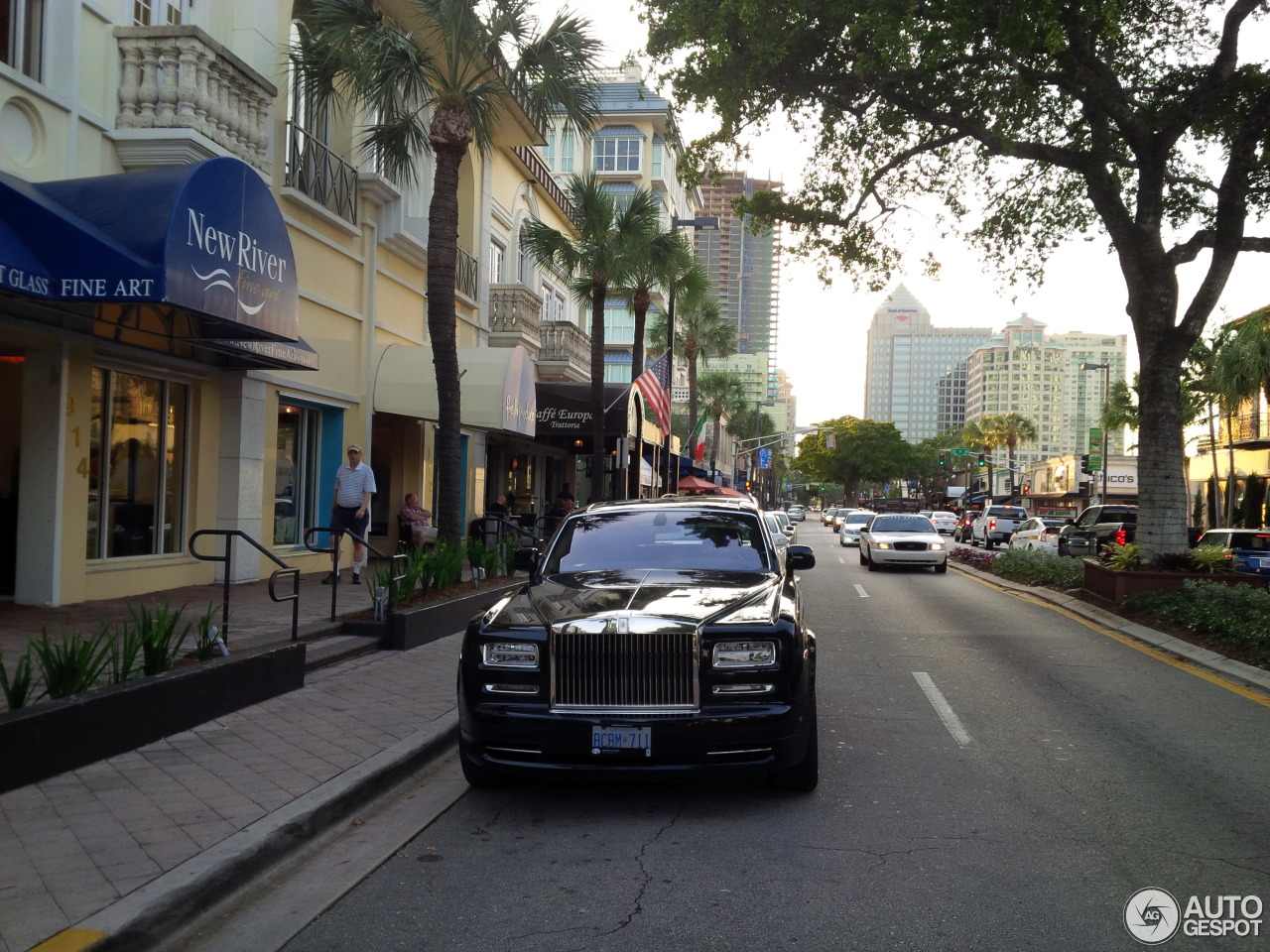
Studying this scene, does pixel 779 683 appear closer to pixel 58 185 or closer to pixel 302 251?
pixel 58 185

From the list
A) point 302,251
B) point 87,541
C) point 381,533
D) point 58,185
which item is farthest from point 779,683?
point 381,533

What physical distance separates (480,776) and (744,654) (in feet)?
5.68

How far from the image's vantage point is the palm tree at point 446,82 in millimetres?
12656

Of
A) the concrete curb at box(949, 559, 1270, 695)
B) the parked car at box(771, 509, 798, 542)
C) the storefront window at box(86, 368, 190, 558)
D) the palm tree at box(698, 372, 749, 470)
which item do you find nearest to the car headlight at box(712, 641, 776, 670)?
the concrete curb at box(949, 559, 1270, 695)

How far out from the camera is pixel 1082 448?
609 feet

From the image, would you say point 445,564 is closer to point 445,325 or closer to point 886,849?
point 445,325

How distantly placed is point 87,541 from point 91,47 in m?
5.30

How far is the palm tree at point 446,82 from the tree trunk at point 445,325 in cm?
1

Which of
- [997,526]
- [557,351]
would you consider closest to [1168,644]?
[557,351]

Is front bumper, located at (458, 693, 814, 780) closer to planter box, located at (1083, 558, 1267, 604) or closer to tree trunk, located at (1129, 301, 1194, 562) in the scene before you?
planter box, located at (1083, 558, 1267, 604)

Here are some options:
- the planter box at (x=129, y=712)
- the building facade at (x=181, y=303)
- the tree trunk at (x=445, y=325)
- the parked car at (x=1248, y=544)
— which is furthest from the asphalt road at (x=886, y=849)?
the parked car at (x=1248, y=544)

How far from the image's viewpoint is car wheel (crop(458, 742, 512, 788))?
5.82 m

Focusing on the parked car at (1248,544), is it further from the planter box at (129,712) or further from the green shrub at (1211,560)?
the planter box at (129,712)

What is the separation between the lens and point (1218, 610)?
40.6 feet
